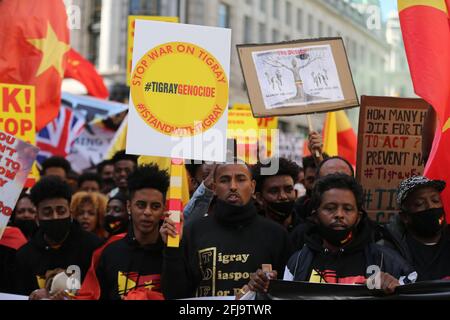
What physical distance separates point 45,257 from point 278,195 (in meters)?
1.57

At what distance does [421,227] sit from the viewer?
13.0 ft

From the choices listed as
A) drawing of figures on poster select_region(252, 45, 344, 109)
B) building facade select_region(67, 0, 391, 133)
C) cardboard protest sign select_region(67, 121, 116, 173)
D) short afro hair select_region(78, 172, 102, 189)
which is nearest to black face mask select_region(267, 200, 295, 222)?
drawing of figures on poster select_region(252, 45, 344, 109)

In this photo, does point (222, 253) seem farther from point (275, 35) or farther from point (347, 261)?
point (275, 35)

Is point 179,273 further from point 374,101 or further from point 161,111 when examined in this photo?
point 374,101

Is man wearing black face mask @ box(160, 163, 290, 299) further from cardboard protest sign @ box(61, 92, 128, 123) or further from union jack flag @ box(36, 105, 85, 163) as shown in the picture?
cardboard protest sign @ box(61, 92, 128, 123)

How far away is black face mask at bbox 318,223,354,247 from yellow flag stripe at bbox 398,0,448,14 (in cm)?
166

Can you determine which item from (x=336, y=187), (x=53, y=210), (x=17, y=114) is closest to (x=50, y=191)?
(x=53, y=210)

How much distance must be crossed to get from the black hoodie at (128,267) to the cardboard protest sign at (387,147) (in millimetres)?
1738

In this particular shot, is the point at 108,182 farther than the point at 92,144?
No

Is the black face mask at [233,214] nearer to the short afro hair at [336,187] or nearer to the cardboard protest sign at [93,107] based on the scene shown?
the short afro hair at [336,187]

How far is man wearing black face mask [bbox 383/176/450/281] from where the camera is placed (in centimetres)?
391

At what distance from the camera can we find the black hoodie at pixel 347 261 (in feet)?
11.8
